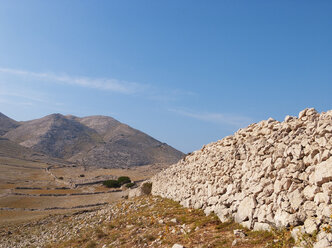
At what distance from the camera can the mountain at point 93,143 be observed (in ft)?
375

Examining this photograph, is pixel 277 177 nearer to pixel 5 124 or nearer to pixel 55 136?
pixel 55 136

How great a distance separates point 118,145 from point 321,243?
410ft

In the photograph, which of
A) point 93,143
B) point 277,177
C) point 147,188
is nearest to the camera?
point 277,177

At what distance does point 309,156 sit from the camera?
21.1 ft

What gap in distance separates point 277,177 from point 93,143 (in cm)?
13338

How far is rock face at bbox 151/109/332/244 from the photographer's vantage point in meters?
5.90

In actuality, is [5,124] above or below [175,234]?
above

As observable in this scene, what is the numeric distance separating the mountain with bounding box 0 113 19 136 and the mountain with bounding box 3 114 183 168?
14.2 feet

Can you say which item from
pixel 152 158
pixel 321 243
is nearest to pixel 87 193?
pixel 321 243

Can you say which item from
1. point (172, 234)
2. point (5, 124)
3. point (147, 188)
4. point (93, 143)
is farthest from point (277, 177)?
point (5, 124)

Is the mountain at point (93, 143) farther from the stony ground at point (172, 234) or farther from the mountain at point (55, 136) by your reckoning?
the stony ground at point (172, 234)

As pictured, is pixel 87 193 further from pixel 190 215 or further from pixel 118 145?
pixel 118 145

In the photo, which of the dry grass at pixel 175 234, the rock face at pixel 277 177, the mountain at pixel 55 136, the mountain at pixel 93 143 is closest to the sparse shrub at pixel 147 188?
the dry grass at pixel 175 234

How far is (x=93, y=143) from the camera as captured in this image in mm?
134625
